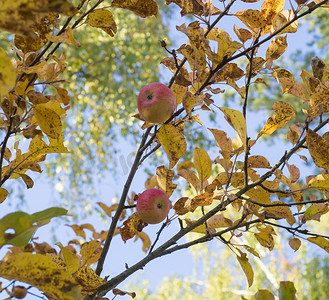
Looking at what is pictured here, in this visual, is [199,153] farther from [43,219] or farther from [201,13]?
[43,219]

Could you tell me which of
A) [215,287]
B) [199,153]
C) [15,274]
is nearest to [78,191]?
[215,287]

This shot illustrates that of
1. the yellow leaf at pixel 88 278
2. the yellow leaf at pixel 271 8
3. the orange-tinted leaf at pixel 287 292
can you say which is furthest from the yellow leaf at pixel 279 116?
the yellow leaf at pixel 88 278

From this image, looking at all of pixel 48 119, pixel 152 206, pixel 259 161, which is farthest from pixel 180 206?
pixel 48 119

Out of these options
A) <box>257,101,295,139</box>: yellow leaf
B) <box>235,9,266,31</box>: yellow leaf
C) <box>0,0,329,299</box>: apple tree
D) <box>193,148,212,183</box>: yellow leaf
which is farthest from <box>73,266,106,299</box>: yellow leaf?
<box>235,9,266,31</box>: yellow leaf

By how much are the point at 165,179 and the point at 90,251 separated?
188 mm

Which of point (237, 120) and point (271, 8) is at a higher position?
point (271, 8)

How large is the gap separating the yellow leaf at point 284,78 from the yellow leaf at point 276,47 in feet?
0.10

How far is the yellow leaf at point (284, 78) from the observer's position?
687 mm

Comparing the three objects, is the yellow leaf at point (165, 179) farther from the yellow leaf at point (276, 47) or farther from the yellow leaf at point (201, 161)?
the yellow leaf at point (276, 47)

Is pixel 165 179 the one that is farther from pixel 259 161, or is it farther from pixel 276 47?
pixel 276 47

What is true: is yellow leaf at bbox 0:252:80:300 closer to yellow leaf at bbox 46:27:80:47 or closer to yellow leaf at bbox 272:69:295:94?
yellow leaf at bbox 46:27:80:47

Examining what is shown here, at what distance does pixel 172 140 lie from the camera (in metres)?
0.60

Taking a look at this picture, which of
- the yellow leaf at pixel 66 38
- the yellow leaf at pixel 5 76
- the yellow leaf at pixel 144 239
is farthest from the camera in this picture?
the yellow leaf at pixel 144 239

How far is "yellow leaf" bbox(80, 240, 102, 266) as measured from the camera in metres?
0.66
